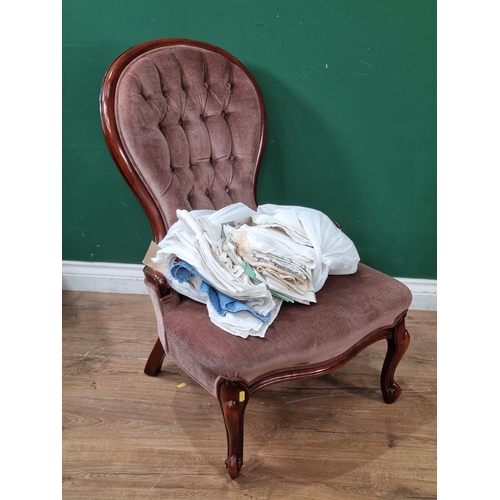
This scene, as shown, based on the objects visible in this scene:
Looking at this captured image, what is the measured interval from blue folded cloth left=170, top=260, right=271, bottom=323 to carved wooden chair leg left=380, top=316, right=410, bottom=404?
1.59 ft

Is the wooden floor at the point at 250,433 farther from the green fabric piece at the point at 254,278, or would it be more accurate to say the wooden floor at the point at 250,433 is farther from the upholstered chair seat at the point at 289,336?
the green fabric piece at the point at 254,278

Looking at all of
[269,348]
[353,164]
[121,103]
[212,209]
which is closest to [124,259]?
[212,209]

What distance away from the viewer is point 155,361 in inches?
72.3

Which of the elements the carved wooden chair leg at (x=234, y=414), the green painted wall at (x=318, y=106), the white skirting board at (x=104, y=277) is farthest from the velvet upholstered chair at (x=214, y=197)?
the white skirting board at (x=104, y=277)

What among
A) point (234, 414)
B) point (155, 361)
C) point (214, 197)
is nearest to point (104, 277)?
point (155, 361)

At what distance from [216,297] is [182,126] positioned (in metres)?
0.68

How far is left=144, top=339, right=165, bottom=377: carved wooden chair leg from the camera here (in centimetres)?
181

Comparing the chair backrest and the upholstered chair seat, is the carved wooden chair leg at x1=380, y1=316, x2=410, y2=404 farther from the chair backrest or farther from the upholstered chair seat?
the chair backrest

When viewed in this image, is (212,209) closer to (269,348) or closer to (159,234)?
(159,234)

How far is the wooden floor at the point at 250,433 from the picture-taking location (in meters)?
1.43

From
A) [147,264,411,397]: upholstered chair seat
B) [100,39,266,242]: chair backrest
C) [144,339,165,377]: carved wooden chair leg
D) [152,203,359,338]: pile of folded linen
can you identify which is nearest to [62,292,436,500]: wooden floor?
[144,339,165,377]: carved wooden chair leg

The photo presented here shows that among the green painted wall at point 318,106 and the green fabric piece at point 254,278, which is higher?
the green painted wall at point 318,106

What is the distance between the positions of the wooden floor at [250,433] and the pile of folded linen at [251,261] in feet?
1.39

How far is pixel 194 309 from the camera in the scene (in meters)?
1.47
